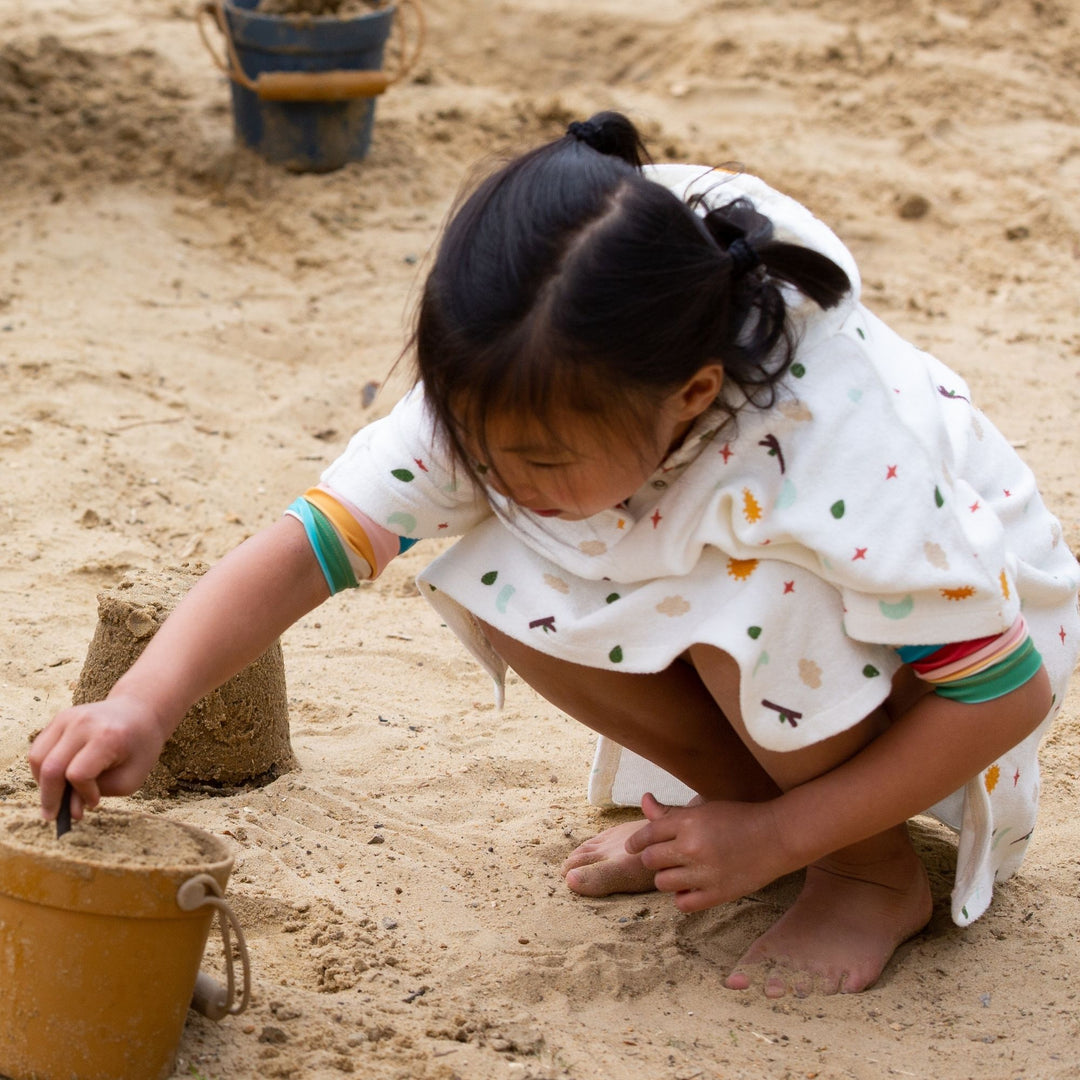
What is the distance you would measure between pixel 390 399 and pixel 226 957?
7.76ft

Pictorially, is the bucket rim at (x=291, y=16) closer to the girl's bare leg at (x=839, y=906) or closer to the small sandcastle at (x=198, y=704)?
the small sandcastle at (x=198, y=704)

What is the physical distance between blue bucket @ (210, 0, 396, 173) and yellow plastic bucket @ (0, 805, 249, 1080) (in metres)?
3.71

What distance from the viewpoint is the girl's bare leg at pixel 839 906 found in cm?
167

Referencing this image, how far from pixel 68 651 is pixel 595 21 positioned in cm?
510

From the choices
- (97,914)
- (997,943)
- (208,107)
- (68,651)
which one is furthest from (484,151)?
(97,914)

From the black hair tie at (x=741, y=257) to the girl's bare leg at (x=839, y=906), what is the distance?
0.44 m

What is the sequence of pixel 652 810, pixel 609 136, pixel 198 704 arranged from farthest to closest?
pixel 198 704
pixel 652 810
pixel 609 136

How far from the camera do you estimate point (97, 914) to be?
4.33ft

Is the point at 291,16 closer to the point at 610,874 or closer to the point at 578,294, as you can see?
the point at 610,874

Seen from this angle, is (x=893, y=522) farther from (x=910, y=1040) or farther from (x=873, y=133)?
(x=873, y=133)

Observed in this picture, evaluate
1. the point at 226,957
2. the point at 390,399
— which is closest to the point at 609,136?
the point at 226,957

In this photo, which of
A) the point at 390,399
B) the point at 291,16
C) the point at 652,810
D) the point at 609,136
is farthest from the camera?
the point at 291,16

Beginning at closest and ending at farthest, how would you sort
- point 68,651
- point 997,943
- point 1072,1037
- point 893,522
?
point 893,522, point 1072,1037, point 997,943, point 68,651

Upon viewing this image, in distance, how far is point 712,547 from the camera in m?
1.63
